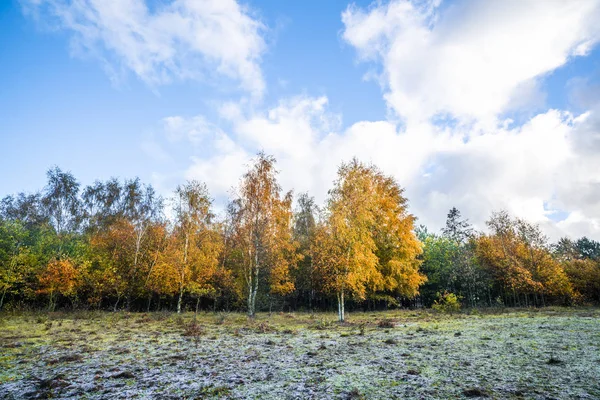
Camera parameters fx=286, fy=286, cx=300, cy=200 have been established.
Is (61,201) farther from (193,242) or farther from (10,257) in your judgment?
(193,242)

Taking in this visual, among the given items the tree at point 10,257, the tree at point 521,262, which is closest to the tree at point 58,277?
the tree at point 10,257

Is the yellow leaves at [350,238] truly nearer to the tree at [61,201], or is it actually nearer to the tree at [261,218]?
the tree at [261,218]

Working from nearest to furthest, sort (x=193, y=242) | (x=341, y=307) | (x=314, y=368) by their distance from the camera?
(x=314, y=368) → (x=341, y=307) → (x=193, y=242)

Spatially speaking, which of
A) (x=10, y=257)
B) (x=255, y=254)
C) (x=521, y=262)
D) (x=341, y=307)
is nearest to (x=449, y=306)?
(x=341, y=307)

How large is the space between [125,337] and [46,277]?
19906mm

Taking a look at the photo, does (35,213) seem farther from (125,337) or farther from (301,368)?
(301,368)

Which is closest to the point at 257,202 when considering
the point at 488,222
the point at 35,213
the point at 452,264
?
the point at 452,264

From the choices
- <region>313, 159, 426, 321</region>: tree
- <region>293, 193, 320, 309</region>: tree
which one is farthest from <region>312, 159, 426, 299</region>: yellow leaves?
<region>293, 193, 320, 309</region>: tree

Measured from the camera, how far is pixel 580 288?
3575 centimetres

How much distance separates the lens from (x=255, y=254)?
24.2 m

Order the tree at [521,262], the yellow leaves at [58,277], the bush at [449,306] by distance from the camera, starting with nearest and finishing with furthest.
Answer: the yellow leaves at [58,277] → the bush at [449,306] → the tree at [521,262]

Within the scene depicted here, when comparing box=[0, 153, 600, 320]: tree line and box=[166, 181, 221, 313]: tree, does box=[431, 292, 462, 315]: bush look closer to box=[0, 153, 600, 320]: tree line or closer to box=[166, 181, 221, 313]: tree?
box=[0, 153, 600, 320]: tree line

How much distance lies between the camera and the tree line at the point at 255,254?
23.8 metres

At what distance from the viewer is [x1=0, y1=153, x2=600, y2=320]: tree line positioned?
78.1ft
